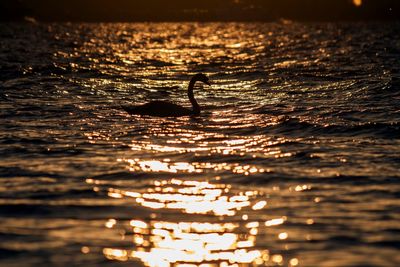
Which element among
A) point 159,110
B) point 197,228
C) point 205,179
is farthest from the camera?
point 159,110

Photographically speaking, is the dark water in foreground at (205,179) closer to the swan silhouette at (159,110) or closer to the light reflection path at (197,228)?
the light reflection path at (197,228)

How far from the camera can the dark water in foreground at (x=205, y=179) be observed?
34.7ft

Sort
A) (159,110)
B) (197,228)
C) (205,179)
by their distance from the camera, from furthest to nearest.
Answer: (159,110) → (205,179) → (197,228)

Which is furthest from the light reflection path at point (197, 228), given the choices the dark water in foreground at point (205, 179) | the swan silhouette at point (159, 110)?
the swan silhouette at point (159, 110)

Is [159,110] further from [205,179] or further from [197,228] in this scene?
[197,228]

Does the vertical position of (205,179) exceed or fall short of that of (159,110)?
it falls short

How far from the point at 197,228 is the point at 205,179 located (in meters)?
2.95

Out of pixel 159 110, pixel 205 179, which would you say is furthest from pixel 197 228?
pixel 159 110

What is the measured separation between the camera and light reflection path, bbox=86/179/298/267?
33.7 feet

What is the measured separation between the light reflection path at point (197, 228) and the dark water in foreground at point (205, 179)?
2 cm

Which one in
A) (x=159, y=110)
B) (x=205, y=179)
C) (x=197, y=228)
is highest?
(x=159, y=110)

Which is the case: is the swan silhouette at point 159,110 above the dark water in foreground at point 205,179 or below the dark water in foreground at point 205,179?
above

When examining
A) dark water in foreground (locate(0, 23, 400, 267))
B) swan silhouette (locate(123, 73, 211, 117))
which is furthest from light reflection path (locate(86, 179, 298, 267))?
swan silhouette (locate(123, 73, 211, 117))

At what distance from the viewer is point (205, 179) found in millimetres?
14312
